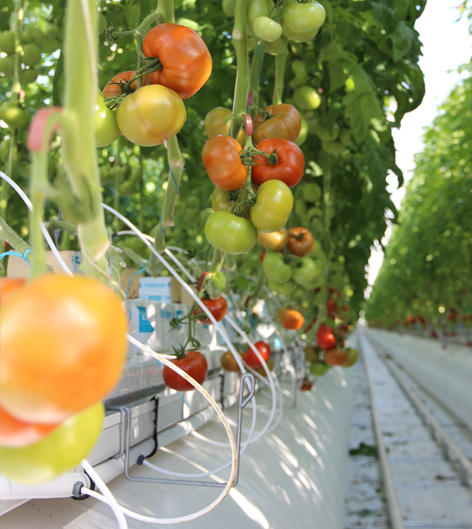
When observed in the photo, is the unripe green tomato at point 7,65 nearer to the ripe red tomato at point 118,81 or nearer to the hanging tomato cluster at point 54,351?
the ripe red tomato at point 118,81

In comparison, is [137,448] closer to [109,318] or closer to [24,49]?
[109,318]

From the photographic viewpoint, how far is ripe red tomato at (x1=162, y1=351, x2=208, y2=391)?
0.97 m

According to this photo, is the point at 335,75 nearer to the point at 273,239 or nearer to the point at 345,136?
the point at 345,136

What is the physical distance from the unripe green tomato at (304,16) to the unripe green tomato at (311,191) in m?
1.02

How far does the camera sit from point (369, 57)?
5.37 feet

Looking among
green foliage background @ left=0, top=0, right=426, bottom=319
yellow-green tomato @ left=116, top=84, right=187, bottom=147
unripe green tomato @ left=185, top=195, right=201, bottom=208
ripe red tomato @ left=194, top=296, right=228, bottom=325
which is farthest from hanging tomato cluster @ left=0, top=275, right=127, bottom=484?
unripe green tomato @ left=185, top=195, right=201, bottom=208

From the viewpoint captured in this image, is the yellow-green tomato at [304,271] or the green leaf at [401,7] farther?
the yellow-green tomato at [304,271]

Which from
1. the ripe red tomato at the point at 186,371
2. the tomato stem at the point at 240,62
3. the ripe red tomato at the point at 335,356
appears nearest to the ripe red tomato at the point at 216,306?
the ripe red tomato at the point at 186,371

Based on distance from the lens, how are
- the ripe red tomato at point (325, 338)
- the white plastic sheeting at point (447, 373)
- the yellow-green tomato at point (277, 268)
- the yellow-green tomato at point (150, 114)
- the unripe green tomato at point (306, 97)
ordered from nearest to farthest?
the yellow-green tomato at point (150, 114) < the yellow-green tomato at point (277, 268) < the unripe green tomato at point (306, 97) < the ripe red tomato at point (325, 338) < the white plastic sheeting at point (447, 373)

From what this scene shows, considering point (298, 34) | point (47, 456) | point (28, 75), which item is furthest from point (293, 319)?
point (47, 456)

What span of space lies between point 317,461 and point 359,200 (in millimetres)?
1179

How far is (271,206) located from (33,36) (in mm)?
1037

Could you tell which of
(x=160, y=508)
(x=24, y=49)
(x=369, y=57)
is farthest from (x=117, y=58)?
(x=160, y=508)

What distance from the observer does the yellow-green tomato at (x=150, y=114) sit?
1.66 ft
